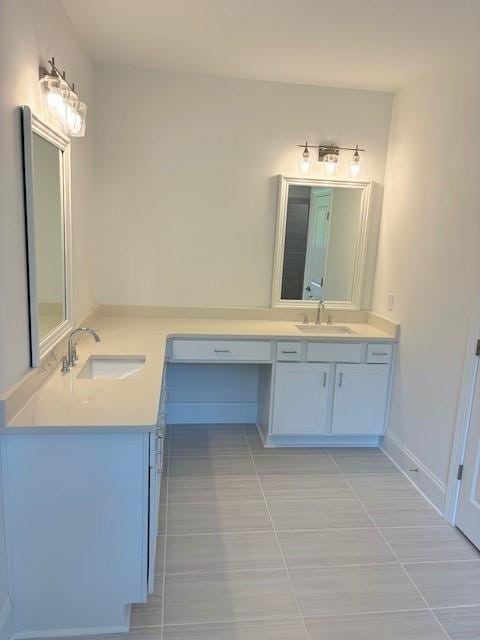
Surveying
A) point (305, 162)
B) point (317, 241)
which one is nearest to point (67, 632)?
point (317, 241)

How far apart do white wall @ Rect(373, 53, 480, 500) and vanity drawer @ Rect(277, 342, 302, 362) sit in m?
0.69

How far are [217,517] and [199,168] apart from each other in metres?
2.31

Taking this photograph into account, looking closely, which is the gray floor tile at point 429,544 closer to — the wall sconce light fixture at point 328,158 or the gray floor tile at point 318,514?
the gray floor tile at point 318,514

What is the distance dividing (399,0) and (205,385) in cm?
267

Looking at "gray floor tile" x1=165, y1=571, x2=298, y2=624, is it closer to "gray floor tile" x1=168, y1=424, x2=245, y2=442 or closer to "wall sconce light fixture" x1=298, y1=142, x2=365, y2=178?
"gray floor tile" x1=168, y1=424, x2=245, y2=442

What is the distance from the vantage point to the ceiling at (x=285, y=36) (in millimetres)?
2133

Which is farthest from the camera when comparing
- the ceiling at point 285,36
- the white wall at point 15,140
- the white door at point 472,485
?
the white door at point 472,485

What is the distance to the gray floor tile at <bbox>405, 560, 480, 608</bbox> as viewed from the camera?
196 cm

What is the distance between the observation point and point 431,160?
9.16 ft

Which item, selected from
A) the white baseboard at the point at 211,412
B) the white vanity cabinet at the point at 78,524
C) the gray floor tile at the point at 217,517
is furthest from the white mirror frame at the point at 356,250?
the white vanity cabinet at the point at 78,524

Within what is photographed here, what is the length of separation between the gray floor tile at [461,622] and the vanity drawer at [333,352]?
158cm

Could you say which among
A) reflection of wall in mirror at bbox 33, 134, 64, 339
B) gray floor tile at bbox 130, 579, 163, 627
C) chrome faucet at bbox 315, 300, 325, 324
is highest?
reflection of wall in mirror at bbox 33, 134, 64, 339

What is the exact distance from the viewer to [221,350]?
3076 millimetres

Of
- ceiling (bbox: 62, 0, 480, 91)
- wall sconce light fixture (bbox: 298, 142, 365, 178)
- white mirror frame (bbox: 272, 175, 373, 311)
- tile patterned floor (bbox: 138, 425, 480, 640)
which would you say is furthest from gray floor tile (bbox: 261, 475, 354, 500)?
ceiling (bbox: 62, 0, 480, 91)
